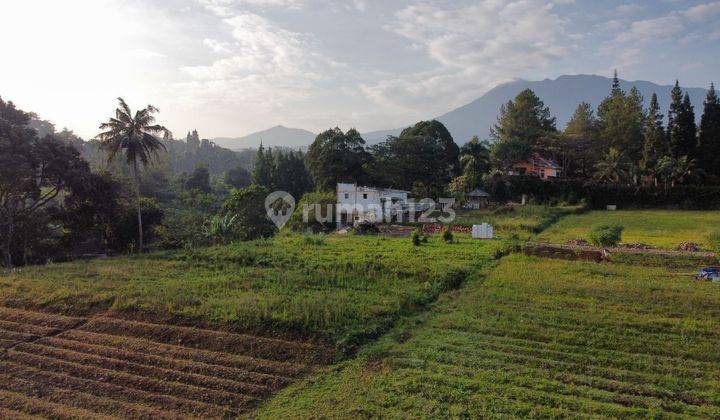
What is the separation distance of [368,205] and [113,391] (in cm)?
2435

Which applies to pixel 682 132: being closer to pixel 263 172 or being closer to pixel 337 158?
pixel 337 158

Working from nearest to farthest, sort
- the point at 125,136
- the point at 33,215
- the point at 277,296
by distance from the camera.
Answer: the point at 277,296
the point at 33,215
the point at 125,136

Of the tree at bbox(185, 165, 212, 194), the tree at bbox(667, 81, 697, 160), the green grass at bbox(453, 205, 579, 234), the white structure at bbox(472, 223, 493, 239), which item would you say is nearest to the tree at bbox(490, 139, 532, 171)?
the green grass at bbox(453, 205, 579, 234)

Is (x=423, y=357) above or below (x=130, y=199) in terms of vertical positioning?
below

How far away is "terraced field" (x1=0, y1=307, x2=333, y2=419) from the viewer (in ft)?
25.7

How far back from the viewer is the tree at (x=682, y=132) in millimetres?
37594

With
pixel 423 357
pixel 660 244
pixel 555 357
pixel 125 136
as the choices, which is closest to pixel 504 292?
pixel 555 357

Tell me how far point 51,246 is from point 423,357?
23.0 metres

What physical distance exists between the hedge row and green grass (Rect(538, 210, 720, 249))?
1.95m

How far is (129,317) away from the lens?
38.7 feet

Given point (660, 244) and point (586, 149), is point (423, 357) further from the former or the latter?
point (586, 149)

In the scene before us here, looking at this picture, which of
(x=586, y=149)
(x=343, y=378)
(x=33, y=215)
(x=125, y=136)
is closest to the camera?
(x=343, y=378)

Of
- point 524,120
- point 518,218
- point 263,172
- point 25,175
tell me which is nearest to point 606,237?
point 518,218

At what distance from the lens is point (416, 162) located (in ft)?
126
